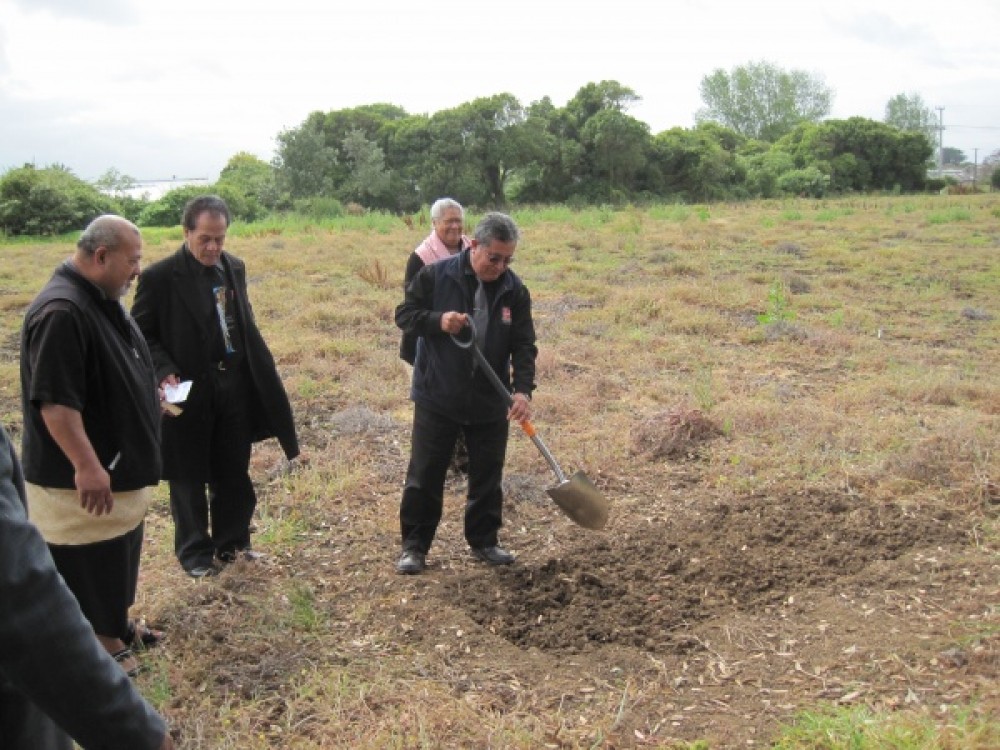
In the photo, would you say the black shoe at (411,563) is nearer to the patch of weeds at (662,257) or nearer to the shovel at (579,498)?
the shovel at (579,498)

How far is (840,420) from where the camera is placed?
604cm

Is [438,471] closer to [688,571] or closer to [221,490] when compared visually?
[221,490]

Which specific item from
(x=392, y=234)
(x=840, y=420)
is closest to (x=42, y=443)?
(x=840, y=420)

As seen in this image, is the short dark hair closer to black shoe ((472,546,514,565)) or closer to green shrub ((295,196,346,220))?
black shoe ((472,546,514,565))

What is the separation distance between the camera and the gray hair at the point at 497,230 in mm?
3754

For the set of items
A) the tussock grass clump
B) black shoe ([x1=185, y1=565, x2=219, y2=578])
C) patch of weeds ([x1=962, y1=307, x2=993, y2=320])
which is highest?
patch of weeds ([x1=962, y1=307, x2=993, y2=320])

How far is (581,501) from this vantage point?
13.6ft

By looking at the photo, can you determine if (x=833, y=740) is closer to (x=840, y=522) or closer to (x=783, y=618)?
(x=783, y=618)

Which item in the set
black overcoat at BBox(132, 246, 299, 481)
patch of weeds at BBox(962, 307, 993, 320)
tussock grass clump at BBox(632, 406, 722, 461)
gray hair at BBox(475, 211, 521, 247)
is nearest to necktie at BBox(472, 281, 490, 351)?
gray hair at BBox(475, 211, 521, 247)

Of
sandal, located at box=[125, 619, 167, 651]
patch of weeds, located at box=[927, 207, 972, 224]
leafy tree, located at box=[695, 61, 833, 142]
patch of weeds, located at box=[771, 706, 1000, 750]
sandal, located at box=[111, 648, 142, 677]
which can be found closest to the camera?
patch of weeds, located at box=[771, 706, 1000, 750]

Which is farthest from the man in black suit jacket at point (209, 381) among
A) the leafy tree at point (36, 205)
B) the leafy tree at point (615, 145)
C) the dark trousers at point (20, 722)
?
the leafy tree at point (615, 145)

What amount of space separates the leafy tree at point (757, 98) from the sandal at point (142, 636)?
59809mm

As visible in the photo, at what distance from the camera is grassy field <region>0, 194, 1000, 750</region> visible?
295 cm

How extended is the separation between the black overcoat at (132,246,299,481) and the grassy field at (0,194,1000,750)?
0.59 meters
